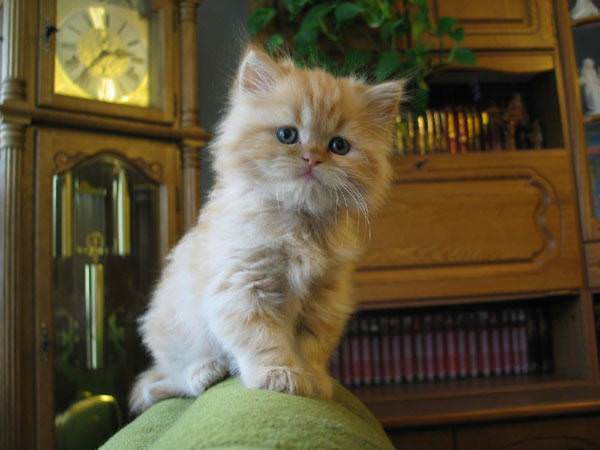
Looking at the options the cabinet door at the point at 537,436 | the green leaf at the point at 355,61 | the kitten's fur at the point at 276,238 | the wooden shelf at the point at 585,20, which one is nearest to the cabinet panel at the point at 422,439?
the cabinet door at the point at 537,436

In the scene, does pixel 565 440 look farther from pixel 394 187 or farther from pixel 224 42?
pixel 224 42

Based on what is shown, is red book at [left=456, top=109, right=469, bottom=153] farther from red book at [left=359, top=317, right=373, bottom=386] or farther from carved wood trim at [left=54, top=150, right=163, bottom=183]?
carved wood trim at [left=54, top=150, right=163, bottom=183]

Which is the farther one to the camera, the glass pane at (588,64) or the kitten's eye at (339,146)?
the glass pane at (588,64)

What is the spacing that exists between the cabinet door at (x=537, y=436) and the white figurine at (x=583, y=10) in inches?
49.4

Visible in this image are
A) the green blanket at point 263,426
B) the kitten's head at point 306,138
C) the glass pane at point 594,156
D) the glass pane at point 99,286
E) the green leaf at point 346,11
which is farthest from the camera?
the glass pane at point 594,156

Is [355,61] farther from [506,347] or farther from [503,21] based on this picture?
[506,347]

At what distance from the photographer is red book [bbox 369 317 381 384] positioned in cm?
175

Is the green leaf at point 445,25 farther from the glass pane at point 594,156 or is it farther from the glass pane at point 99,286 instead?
the glass pane at point 99,286

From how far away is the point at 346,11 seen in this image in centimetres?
145

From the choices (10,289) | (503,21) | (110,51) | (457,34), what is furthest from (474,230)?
(10,289)

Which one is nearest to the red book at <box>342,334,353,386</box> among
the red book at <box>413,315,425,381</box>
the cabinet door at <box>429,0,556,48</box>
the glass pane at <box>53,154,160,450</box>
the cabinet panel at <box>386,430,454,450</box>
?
the red book at <box>413,315,425,381</box>

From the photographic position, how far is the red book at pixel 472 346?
70.4 inches

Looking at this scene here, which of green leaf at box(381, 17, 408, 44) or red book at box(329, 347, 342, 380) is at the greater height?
green leaf at box(381, 17, 408, 44)

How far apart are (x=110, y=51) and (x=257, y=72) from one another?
0.59 meters
